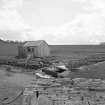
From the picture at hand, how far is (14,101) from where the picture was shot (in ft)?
18.9

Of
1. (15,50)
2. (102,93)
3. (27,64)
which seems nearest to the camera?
(102,93)

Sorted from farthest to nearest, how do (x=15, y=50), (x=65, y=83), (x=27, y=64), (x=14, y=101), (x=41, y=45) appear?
(x=15, y=50) < (x=41, y=45) < (x=27, y=64) < (x=14, y=101) < (x=65, y=83)

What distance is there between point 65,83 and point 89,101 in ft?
3.46

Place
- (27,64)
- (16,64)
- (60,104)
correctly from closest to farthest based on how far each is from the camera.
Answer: (60,104)
(27,64)
(16,64)

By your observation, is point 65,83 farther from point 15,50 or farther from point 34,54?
point 15,50

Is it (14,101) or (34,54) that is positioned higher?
(34,54)

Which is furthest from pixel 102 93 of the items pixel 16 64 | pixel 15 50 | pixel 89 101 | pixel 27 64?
A: pixel 15 50

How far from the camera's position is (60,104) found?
8.75 ft

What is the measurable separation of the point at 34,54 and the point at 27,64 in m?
5.20

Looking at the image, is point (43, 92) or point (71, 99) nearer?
point (71, 99)

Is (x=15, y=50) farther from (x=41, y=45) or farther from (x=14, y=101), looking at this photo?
(x=14, y=101)

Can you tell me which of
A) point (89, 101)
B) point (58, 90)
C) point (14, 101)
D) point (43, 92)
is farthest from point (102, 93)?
point (14, 101)

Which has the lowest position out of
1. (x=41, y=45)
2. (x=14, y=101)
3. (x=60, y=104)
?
(x=14, y=101)

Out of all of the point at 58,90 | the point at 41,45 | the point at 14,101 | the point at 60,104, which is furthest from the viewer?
the point at 41,45
